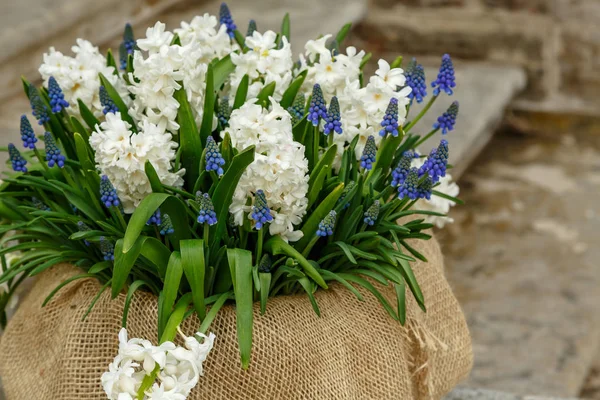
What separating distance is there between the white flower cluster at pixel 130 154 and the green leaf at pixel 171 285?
9 cm

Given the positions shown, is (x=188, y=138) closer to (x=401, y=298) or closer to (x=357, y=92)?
(x=357, y=92)

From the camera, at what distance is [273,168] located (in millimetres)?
903

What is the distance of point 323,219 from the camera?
0.94 metres

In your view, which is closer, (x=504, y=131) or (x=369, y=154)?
(x=369, y=154)

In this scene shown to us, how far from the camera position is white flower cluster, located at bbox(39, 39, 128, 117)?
1.06m

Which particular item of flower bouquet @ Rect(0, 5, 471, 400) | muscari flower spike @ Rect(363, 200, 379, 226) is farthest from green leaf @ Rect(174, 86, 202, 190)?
muscari flower spike @ Rect(363, 200, 379, 226)

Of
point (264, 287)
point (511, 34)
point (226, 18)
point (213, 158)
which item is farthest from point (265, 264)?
point (511, 34)

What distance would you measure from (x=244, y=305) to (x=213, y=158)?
16 centimetres

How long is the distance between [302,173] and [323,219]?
6 centimetres

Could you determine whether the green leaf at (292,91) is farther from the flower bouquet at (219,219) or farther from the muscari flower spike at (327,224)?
the muscari flower spike at (327,224)

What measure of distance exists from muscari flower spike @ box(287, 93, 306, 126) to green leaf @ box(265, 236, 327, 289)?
0.53 feet

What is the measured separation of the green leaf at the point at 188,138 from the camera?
0.97m

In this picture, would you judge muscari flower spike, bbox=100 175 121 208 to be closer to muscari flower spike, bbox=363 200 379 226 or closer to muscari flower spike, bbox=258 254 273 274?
muscari flower spike, bbox=258 254 273 274

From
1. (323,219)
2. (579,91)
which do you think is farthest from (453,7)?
(323,219)
